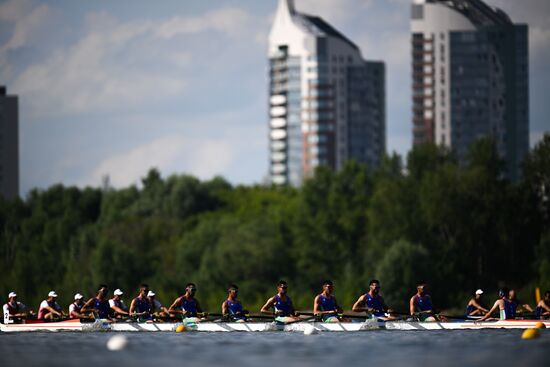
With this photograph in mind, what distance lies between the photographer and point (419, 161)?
2982 inches

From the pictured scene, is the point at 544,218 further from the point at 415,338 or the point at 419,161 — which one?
the point at 415,338

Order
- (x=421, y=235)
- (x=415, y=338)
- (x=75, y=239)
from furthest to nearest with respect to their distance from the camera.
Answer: (x=75, y=239) → (x=421, y=235) → (x=415, y=338)

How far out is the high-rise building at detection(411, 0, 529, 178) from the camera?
140 meters

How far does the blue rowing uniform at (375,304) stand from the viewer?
1526 inches

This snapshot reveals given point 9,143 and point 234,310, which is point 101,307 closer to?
point 234,310

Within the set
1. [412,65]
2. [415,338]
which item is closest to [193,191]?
[412,65]

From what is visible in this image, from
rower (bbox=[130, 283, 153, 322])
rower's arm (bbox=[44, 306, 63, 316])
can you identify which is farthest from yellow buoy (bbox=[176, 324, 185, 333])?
rower's arm (bbox=[44, 306, 63, 316])

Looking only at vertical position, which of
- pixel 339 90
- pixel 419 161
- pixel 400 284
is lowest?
pixel 400 284

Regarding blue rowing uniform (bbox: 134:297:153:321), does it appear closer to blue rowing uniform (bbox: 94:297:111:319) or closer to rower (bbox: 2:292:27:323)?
blue rowing uniform (bbox: 94:297:111:319)

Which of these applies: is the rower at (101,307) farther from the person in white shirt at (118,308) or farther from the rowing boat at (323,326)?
the rowing boat at (323,326)

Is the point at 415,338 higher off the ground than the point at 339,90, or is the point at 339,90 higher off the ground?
the point at 339,90

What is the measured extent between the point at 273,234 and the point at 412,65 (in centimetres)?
6883

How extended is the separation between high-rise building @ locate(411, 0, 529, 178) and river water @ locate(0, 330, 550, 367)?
10421cm

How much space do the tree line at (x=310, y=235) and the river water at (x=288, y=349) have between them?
28.6 meters
